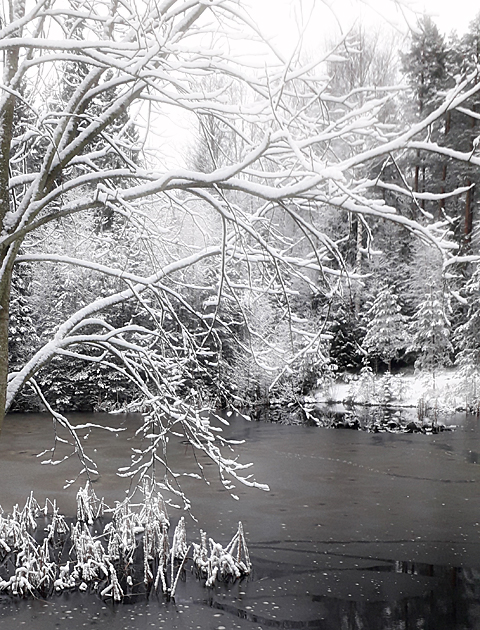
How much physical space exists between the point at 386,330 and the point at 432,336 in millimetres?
1745

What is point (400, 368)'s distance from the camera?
25.6 m

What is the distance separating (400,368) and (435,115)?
24430mm

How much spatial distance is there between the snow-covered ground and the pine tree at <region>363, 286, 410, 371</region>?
102 centimetres

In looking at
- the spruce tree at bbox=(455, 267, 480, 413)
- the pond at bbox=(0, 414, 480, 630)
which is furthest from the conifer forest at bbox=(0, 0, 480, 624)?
the spruce tree at bbox=(455, 267, 480, 413)

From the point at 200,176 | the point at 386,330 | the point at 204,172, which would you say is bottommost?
the point at 200,176

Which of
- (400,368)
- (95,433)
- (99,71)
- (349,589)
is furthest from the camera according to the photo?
(400,368)

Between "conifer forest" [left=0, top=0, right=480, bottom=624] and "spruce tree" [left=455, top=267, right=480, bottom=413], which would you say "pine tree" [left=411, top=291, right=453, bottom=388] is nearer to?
"spruce tree" [left=455, top=267, right=480, bottom=413]

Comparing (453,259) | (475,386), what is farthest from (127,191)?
(475,386)

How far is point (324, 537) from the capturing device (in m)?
8.12

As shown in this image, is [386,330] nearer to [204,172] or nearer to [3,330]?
[204,172]

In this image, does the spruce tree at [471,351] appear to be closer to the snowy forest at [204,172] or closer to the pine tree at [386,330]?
the pine tree at [386,330]

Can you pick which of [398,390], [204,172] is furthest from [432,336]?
[204,172]

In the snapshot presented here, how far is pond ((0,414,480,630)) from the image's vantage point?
5.91 metres

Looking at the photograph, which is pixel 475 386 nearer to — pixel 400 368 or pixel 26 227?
pixel 400 368
